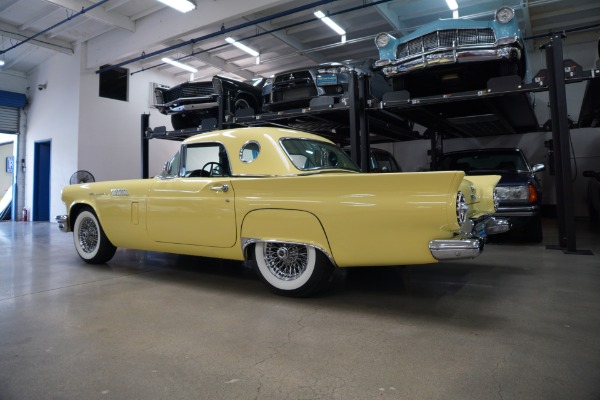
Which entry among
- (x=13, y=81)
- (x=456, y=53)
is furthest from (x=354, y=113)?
(x=13, y=81)

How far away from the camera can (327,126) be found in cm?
815

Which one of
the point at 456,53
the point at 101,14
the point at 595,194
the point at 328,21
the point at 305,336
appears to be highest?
the point at 101,14

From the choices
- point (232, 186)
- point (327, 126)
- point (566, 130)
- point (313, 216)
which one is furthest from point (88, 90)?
point (566, 130)

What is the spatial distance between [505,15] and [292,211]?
4.04 meters

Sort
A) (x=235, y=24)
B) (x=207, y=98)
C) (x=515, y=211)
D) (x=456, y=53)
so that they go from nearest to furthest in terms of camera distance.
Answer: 1. (x=456, y=53)
2. (x=515, y=211)
3. (x=207, y=98)
4. (x=235, y=24)

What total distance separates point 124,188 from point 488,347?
378cm

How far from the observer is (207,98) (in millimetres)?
7090

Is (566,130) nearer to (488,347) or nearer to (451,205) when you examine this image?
(451,205)

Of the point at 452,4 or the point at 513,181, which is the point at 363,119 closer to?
the point at 513,181

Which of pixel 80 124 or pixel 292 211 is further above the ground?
pixel 80 124

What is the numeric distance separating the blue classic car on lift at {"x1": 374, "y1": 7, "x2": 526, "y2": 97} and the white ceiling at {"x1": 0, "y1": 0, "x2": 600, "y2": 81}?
2844 millimetres

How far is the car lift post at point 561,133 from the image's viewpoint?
4.91 meters

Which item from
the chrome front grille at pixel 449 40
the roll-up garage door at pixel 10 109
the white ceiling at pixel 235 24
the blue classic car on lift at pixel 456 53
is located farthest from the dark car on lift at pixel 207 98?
the roll-up garage door at pixel 10 109

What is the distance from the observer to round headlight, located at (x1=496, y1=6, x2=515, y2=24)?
4680 millimetres
